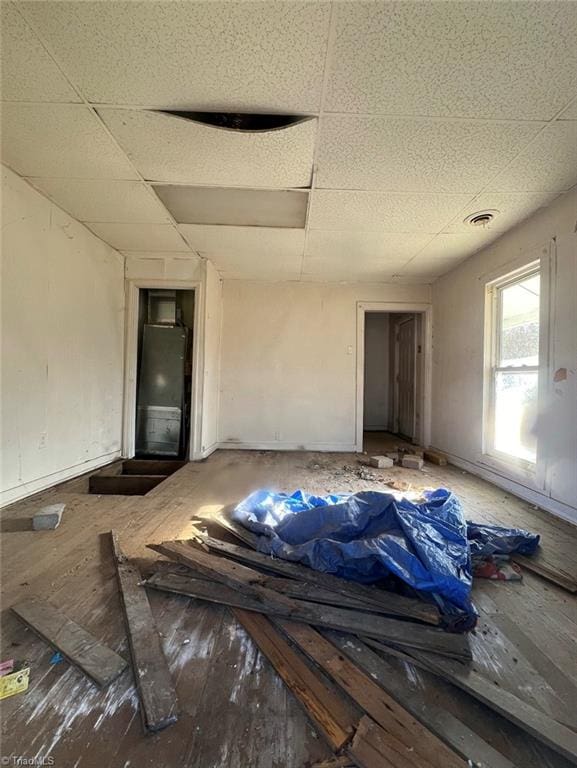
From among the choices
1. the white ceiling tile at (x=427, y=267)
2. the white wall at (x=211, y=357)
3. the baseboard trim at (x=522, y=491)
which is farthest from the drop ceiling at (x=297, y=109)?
the baseboard trim at (x=522, y=491)

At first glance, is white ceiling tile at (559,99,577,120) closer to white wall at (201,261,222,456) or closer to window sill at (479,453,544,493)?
window sill at (479,453,544,493)

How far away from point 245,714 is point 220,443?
4.04 metres

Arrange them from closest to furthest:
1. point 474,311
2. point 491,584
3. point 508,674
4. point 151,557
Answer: point 508,674 < point 491,584 < point 151,557 < point 474,311

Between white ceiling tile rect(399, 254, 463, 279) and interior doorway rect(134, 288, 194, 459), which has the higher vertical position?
white ceiling tile rect(399, 254, 463, 279)

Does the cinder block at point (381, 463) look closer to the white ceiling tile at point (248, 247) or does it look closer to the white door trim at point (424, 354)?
the white door trim at point (424, 354)

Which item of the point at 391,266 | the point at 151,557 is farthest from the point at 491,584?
the point at 391,266

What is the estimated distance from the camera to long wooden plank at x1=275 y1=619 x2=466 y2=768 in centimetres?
88

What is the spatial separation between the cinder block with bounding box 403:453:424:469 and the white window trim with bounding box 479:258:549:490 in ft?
2.18

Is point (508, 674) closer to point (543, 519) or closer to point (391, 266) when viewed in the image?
point (543, 519)

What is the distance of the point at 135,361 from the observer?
4.21m

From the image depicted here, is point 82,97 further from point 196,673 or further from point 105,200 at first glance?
point 196,673

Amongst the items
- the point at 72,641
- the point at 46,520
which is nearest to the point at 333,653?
the point at 72,641

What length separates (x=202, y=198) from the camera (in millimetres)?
2797

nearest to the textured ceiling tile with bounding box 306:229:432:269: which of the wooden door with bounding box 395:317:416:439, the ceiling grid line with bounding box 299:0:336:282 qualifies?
the ceiling grid line with bounding box 299:0:336:282
